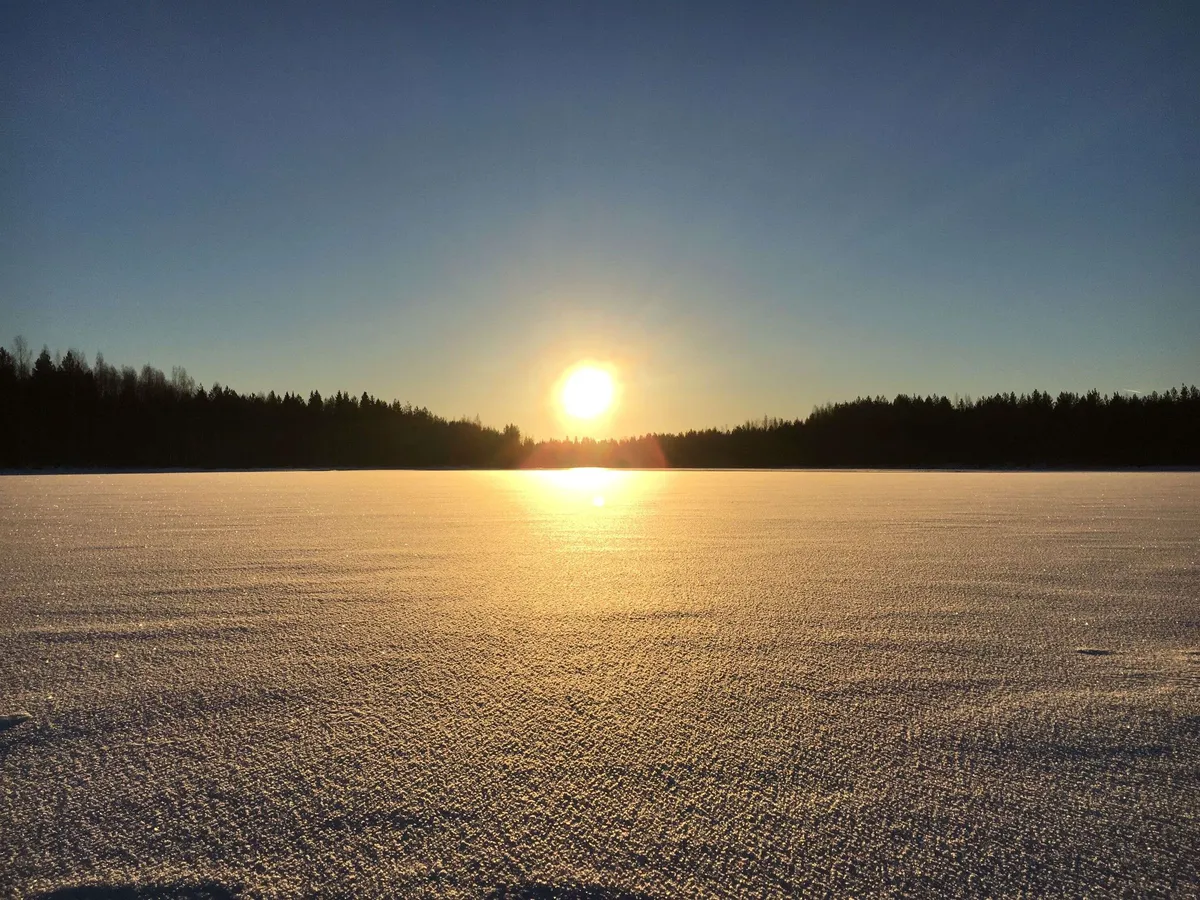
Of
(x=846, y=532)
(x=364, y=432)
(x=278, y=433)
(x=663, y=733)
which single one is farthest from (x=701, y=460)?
(x=663, y=733)

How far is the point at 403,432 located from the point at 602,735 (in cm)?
7529

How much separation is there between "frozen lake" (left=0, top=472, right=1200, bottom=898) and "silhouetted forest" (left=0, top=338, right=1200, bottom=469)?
198 feet

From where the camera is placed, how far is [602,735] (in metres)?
1.49

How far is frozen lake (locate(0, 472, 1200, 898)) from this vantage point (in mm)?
1006

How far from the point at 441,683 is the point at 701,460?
7532 cm

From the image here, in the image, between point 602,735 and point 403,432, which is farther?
point 403,432

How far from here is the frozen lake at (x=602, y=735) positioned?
3.30 feet

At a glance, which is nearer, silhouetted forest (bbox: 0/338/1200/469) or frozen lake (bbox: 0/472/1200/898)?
frozen lake (bbox: 0/472/1200/898)

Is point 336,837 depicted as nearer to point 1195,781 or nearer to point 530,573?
point 1195,781

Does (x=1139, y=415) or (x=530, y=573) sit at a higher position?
(x=1139, y=415)

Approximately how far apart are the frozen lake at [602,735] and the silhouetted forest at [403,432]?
198 ft

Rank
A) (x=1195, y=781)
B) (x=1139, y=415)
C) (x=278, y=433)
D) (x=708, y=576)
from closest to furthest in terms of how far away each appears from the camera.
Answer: (x=1195, y=781) → (x=708, y=576) → (x=1139, y=415) → (x=278, y=433)

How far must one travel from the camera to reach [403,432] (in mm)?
72562

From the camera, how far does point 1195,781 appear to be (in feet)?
4.14
